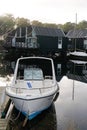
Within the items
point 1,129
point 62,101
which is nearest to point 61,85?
point 62,101

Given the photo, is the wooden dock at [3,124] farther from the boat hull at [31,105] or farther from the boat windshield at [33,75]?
the boat windshield at [33,75]

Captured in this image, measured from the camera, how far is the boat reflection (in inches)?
417

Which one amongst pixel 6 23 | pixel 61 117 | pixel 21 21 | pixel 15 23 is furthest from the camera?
pixel 15 23

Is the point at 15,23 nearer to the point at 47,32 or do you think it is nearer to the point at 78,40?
the point at 47,32

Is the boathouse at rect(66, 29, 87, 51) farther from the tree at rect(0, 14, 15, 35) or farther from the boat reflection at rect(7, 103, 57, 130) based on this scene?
the boat reflection at rect(7, 103, 57, 130)

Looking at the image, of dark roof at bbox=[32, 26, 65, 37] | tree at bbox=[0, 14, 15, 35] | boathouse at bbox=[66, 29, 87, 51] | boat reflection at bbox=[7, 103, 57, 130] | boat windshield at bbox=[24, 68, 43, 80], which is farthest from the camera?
tree at bbox=[0, 14, 15, 35]

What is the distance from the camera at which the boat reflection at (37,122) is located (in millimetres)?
10580

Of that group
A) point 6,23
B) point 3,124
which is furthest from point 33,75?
point 6,23

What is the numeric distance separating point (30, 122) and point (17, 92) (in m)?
1.48

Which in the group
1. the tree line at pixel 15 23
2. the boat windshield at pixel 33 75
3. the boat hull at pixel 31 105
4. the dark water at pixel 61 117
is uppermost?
the tree line at pixel 15 23

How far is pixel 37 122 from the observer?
1110 cm

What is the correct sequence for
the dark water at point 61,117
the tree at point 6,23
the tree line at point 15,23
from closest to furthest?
the dark water at point 61,117 < the tree at point 6,23 < the tree line at point 15,23

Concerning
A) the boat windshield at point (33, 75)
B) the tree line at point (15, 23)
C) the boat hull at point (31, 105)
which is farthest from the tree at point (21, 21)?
the boat hull at point (31, 105)

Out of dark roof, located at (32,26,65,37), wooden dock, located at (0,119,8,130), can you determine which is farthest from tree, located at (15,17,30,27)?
wooden dock, located at (0,119,8,130)
